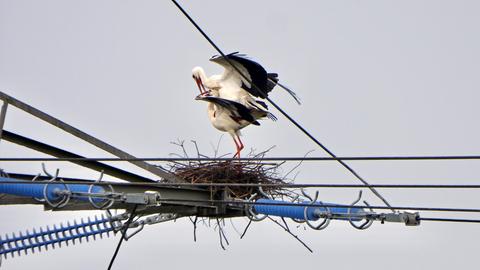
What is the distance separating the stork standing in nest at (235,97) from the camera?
41.3 ft

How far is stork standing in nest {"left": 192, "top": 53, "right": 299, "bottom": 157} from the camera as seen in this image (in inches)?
496

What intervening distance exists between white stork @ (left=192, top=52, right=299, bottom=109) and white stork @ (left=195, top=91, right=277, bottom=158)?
91 millimetres

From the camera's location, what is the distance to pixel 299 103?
42.0 feet

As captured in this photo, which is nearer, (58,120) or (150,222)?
(58,120)

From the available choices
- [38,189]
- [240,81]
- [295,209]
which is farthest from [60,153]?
[240,81]

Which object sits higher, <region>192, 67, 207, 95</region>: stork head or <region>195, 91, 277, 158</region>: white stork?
<region>192, 67, 207, 95</region>: stork head

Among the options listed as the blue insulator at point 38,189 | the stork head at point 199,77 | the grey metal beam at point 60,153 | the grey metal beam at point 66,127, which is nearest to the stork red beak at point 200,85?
the stork head at point 199,77

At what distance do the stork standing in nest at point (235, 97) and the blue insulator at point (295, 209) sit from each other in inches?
83.3

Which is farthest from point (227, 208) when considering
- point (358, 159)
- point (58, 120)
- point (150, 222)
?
point (358, 159)

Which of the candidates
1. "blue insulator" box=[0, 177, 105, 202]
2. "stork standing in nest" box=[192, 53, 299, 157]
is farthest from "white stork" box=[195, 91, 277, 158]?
"blue insulator" box=[0, 177, 105, 202]

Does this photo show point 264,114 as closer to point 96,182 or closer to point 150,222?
point 150,222

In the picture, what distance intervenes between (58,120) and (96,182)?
2.89 feet

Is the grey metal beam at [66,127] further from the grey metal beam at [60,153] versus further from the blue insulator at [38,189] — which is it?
the blue insulator at [38,189]

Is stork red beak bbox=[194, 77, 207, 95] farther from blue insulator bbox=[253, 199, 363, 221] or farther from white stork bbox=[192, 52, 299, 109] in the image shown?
Answer: blue insulator bbox=[253, 199, 363, 221]
